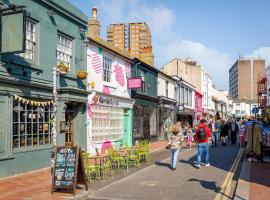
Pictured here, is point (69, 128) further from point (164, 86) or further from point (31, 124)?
point (164, 86)

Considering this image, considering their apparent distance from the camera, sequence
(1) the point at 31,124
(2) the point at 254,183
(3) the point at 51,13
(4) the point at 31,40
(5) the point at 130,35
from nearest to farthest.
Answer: (2) the point at 254,183
(1) the point at 31,124
(4) the point at 31,40
(3) the point at 51,13
(5) the point at 130,35

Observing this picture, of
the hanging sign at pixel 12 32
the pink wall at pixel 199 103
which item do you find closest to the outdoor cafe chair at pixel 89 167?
the hanging sign at pixel 12 32

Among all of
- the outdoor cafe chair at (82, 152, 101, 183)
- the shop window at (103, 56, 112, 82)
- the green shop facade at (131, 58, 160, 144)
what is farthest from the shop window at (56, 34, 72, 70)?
the green shop facade at (131, 58, 160, 144)

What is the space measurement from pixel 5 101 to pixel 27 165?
A: 8.39ft

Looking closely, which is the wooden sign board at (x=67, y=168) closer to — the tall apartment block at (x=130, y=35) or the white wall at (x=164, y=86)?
the white wall at (x=164, y=86)

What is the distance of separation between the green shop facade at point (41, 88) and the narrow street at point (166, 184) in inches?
146

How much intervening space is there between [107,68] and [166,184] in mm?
11387

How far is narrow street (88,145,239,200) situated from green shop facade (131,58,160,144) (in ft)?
37.9

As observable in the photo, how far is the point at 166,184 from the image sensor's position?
36.2ft

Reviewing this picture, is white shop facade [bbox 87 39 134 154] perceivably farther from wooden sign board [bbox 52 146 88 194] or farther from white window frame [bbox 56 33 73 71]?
wooden sign board [bbox 52 146 88 194]

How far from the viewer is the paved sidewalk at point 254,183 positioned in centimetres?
884

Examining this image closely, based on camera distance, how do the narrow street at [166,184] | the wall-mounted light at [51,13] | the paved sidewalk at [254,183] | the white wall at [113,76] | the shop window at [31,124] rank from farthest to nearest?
the white wall at [113,76]
the wall-mounted light at [51,13]
the shop window at [31,124]
the narrow street at [166,184]
the paved sidewalk at [254,183]

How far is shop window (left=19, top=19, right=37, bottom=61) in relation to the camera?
1376 cm

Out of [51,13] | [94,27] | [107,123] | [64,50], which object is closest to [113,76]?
[107,123]
